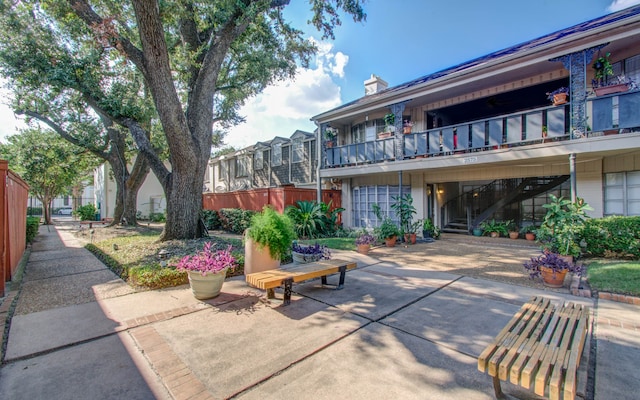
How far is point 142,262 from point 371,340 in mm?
5297

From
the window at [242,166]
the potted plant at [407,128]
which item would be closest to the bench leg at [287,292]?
the potted plant at [407,128]

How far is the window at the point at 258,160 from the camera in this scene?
63.9 ft

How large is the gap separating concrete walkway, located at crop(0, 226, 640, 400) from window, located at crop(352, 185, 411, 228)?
292 inches

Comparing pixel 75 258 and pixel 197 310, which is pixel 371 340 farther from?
pixel 75 258

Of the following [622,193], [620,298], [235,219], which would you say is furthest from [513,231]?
[235,219]

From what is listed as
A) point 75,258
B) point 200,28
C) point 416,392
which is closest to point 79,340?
point 416,392

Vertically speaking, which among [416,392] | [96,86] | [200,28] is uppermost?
[200,28]

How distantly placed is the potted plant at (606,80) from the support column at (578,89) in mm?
323

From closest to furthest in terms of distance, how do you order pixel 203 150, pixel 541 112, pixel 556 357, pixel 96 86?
pixel 556 357 < pixel 541 112 < pixel 203 150 < pixel 96 86

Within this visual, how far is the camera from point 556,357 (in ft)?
6.90

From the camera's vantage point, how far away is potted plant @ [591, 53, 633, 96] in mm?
6855

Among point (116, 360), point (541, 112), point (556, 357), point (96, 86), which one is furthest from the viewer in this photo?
point (96, 86)

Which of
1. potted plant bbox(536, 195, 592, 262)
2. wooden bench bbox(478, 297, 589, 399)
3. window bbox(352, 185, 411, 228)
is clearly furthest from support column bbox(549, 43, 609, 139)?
wooden bench bbox(478, 297, 589, 399)

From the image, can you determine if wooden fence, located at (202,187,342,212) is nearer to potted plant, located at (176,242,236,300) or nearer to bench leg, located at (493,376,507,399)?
potted plant, located at (176,242,236,300)
